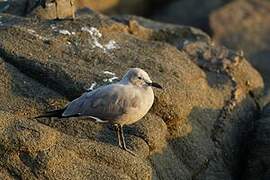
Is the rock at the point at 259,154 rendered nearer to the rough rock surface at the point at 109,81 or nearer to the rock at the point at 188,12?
the rough rock surface at the point at 109,81

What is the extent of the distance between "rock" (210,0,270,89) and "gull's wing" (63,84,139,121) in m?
9.53

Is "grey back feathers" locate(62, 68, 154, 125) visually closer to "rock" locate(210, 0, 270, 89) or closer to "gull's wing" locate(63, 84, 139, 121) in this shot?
"gull's wing" locate(63, 84, 139, 121)

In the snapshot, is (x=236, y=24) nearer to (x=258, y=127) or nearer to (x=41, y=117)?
(x=258, y=127)

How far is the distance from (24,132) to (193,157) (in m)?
2.46

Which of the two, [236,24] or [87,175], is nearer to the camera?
[87,175]

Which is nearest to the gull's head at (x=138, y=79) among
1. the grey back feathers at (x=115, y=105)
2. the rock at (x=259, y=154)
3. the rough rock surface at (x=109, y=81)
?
the grey back feathers at (x=115, y=105)

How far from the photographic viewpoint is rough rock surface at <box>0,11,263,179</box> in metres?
8.19

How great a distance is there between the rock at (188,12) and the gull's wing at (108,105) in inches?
420

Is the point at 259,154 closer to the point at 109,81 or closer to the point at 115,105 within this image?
the point at 109,81

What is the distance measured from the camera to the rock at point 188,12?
19.5 m

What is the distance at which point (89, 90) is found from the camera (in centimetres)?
948

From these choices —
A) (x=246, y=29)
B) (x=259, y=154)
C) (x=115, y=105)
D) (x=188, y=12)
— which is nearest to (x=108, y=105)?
(x=115, y=105)

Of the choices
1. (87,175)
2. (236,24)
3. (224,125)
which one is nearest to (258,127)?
(224,125)

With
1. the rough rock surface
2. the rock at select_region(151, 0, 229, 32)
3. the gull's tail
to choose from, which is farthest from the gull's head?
the rock at select_region(151, 0, 229, 32)
